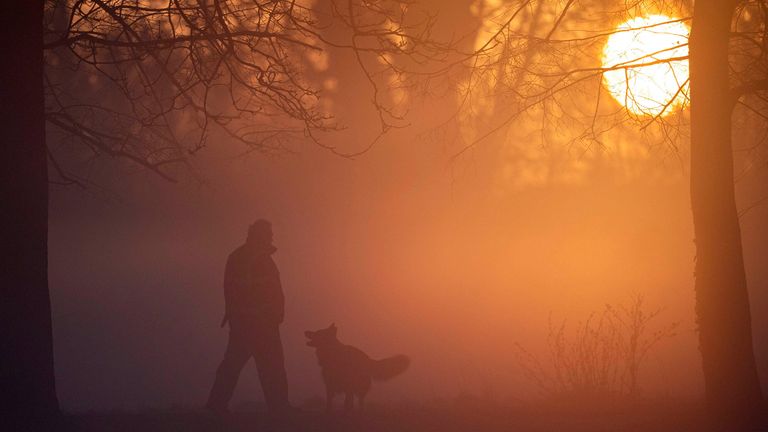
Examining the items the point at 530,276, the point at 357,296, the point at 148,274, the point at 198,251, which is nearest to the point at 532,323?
the point at 530,276

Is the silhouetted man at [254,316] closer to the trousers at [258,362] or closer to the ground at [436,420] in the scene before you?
the trousers at [258,362]

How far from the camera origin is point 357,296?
63.9 ft

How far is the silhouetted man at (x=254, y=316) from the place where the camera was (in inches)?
327

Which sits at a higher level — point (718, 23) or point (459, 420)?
point (718, 23)

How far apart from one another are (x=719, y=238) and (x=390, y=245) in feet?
45.2

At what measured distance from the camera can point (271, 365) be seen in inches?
333

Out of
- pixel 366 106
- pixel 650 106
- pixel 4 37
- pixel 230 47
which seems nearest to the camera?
pixel 4 37

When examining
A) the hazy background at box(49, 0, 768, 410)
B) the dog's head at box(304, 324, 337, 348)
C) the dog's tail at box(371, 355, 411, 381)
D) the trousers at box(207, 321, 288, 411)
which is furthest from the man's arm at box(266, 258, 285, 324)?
the hazy background at box(49, 0, 768, 410)

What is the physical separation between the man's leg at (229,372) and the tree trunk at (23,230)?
2399 millimetres

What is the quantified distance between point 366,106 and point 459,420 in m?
11.0

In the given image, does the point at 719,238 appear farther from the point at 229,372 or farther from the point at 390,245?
the point at 390,245

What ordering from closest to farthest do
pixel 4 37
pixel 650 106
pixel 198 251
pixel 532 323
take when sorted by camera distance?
pixel 4 37
pixel 650 106
pixel 532 323
pixel 198 251

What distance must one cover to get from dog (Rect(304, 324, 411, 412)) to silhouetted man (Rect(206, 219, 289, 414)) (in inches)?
18.8

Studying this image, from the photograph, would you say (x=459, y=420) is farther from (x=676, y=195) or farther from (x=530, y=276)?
(x=676, y=195)
